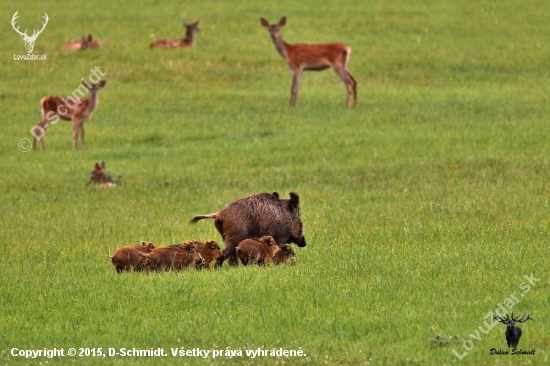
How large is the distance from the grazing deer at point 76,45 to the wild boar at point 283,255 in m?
23.8

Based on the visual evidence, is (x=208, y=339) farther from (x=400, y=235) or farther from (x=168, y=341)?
(x=400, y=235)

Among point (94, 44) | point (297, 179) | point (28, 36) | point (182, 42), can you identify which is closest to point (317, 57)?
point (182, 42)

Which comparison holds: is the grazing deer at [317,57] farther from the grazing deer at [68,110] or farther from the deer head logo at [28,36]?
the deer head logo at [28,36]

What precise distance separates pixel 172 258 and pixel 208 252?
1.45 ft

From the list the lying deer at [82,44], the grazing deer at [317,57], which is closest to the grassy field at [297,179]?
the lying deer at [82,44]

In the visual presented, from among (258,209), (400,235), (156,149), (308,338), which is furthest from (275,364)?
(156,149)

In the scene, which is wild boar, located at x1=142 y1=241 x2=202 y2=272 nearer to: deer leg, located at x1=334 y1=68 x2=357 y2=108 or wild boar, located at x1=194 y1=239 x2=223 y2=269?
wild boar, located at x1=194 y1=239 x2=223 y2=269

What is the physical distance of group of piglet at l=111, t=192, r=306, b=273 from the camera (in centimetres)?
1116

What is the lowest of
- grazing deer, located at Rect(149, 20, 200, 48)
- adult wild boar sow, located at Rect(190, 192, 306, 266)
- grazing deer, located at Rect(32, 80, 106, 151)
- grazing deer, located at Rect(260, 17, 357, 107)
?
adult wild boar sow, located at Rect(190, 192, 306, 266)

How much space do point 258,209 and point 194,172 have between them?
9.39 metres

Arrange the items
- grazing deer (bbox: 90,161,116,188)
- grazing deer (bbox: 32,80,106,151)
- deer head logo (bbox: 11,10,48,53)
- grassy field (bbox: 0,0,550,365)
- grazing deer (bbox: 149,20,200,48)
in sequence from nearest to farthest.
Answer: grassy field (bbox: 0,0,550,365) < grazing deer (bbox: 90,161,116,188) < grazing deer (bbox: 32,80,106,151) < grazing deer (bbox: 149,20,200,48) < deer head logo (bbox: 11,10,48,53)

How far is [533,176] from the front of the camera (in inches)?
716

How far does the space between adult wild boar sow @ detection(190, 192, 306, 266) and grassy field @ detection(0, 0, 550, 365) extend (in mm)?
404

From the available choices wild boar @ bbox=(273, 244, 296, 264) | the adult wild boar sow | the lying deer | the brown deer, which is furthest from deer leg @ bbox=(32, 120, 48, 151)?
wild boar @ bbox=(273, 244, 296, 264)
